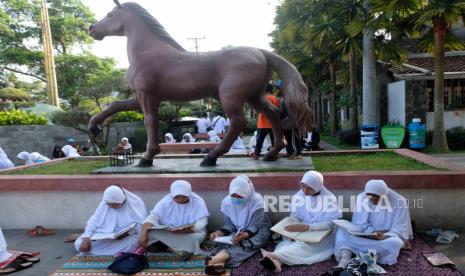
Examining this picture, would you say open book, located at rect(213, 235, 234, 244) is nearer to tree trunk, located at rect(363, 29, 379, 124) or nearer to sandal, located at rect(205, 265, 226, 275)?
sandal, located at rect(205, 265, 226, 275)

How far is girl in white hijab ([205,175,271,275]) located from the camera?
3.82m

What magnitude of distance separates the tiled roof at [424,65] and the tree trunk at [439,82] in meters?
2.57

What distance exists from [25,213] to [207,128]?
11.6 meters

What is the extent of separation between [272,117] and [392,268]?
2.96 m

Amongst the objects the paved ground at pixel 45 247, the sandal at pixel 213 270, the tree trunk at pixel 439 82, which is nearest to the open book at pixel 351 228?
the sandal at pixel 213 270

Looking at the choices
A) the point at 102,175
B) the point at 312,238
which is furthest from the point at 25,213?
the point at 312,238

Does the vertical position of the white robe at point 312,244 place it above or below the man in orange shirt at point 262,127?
below

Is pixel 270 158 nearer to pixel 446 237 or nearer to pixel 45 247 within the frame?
pixel 446 237

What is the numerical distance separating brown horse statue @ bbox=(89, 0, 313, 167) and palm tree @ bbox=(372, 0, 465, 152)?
19.5 feet

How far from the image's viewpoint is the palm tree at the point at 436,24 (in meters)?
9.82

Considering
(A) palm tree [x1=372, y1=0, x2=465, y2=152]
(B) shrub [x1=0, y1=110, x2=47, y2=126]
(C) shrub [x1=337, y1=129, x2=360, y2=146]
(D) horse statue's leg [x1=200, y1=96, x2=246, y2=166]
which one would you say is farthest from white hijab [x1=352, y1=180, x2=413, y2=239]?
(B) shrub [x1=0, y1=110, x2=47, y2=126]

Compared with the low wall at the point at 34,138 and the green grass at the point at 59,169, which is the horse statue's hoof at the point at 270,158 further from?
the low wall at the point at 34,138

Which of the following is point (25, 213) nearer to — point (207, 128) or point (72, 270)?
point (72, 270)

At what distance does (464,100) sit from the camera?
568 inches
